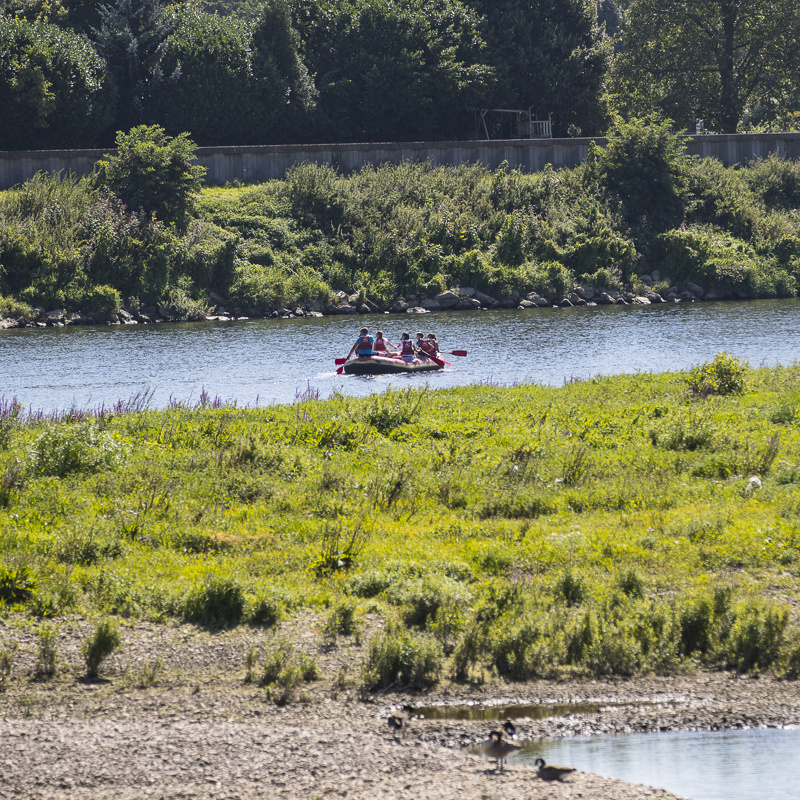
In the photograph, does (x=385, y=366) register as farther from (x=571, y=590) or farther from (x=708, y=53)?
(x=708, y=53)

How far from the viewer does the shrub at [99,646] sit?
10.4m

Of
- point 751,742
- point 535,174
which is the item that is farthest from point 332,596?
point 535,174

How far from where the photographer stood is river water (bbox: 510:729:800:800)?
28.3 ft

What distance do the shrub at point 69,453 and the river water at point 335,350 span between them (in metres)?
9.00

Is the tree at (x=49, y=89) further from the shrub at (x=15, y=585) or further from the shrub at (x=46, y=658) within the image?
the shrub at (x=46, y=658)

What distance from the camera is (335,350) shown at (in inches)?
1544

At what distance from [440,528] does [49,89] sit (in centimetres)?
5179

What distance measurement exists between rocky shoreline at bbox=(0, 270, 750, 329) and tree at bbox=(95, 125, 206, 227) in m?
5.48

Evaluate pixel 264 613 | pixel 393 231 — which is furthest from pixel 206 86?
pixel 264 613

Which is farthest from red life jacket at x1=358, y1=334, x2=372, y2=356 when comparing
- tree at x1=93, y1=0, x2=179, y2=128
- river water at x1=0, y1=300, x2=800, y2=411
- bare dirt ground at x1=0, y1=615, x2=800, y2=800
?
tree at x1=93, y1=0, x2=179, y2=128

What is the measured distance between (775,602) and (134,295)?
139ft

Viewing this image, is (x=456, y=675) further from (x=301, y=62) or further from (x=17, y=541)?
(x=301, y=62)

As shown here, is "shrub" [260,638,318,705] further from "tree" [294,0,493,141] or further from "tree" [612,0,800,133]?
"tree" [612,0,800,133]

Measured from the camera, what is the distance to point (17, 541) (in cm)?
1347
